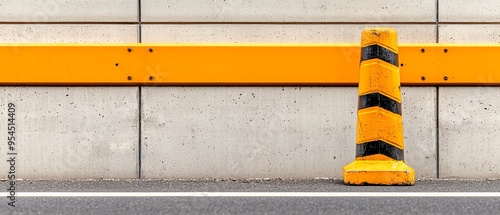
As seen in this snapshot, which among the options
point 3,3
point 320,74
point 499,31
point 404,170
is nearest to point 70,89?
point 3,3

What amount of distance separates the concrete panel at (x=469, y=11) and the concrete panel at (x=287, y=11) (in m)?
0.08

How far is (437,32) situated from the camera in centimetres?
704

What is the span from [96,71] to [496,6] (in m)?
2.86

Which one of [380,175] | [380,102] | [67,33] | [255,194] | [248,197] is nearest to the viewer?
[248,197]

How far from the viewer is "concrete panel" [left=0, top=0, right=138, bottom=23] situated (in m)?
7.03

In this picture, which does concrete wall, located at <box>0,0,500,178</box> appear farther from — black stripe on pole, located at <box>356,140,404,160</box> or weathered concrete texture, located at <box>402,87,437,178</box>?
black stripe on pole, located at <box>356,140,404,160</box>

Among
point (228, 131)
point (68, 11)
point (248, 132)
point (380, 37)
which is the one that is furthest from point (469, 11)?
point (68, 11)

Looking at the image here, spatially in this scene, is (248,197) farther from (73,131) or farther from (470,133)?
(470,133)

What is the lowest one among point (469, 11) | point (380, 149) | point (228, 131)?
point (380, 149)

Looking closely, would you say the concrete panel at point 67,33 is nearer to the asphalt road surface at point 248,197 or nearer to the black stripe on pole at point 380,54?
the asphalt road surface at point 248,197

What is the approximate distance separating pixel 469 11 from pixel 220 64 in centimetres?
182

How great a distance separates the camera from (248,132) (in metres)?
6.83

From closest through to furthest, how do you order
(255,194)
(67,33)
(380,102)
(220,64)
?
(255,194)
(380,102)
(220,64)
(67,33)

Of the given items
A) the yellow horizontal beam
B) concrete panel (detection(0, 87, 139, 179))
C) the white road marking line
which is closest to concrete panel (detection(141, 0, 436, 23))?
the yellow horizontal beam
